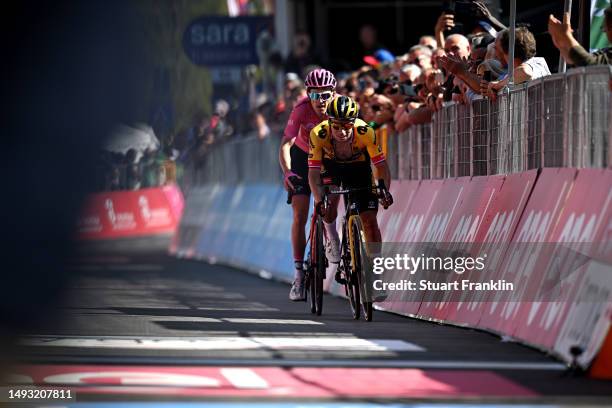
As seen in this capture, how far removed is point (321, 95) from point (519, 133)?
7.47 feet

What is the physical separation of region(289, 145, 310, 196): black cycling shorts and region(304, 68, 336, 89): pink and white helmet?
0.94 m

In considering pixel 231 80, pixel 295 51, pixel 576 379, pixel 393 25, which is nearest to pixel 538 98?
pixel 576 379

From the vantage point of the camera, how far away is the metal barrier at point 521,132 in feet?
35.2

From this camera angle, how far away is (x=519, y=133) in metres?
12.9

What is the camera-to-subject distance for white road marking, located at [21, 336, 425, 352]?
11.0 meters

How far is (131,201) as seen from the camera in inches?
1521

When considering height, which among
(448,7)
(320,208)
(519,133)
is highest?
(448,7)

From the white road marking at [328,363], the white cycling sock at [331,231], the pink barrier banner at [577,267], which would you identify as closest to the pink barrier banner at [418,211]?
the white cycling sock at [331,231]

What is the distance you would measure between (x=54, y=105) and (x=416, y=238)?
5217 mm

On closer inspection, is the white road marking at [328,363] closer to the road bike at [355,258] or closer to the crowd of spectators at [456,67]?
the crowd of spectators at [456,67]

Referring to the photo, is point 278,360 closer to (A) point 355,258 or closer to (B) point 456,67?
(A) point 355,258

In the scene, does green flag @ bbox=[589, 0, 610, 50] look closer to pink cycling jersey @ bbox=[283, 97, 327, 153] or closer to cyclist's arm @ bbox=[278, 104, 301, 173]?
pink cycling jersey @ bbox=[283, 97, 327, 153]

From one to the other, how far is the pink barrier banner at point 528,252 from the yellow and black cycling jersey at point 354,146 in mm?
1935

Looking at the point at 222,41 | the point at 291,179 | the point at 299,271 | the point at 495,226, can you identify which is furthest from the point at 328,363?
the point at 222,41
